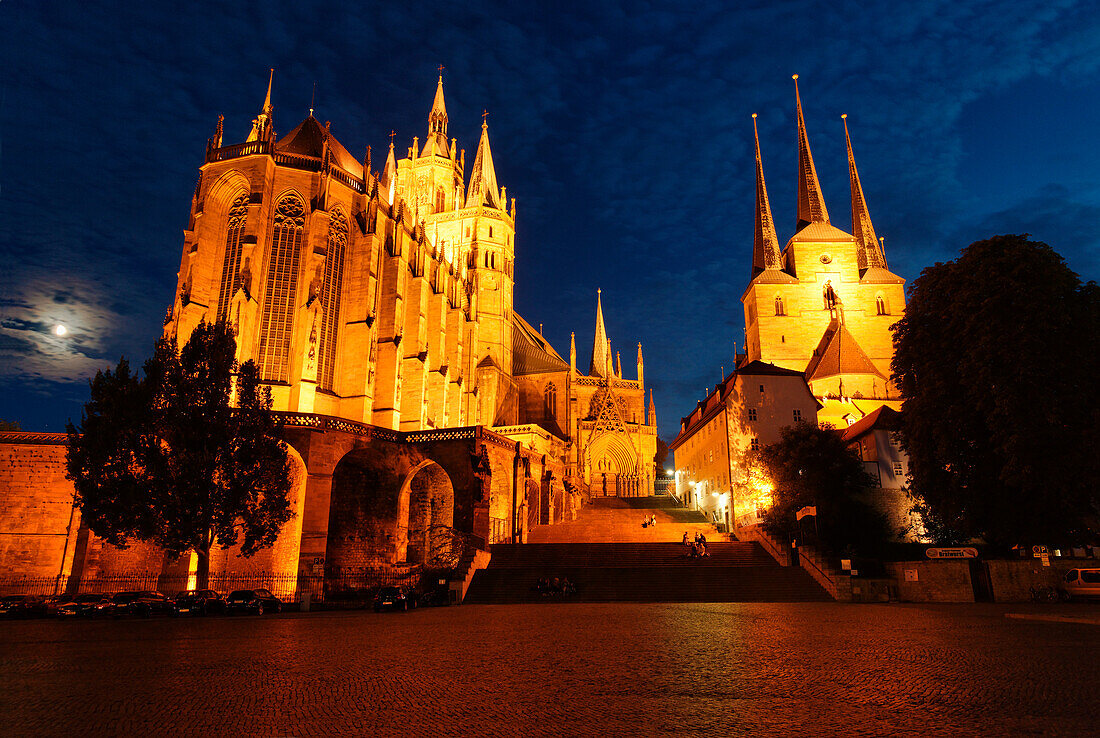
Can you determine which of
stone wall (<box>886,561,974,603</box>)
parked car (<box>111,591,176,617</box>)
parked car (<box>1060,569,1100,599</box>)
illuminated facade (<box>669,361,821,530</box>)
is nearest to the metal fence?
parked car (<box>111,591,176,617</box>)

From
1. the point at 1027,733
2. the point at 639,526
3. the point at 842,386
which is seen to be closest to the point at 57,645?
the point at 1027,733

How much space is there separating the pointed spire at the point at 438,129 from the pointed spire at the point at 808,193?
122ft

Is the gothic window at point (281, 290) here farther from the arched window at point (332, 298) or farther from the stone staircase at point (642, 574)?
the stone staircase at point (642, 574)

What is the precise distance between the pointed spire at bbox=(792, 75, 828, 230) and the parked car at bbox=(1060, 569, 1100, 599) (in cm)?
5036

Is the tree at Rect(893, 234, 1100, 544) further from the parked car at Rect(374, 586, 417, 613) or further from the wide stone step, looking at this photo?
the parked car at Rect(374, 586, 417, 613)

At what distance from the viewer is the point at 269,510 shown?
23.1m

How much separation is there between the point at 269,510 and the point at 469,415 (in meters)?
21.9

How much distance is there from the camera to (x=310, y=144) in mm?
38375

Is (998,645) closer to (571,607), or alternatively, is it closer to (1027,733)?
(1027,733)

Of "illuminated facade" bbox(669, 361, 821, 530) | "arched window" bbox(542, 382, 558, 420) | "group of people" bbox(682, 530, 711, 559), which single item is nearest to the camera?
"group of people" bbox(682, 530, 711, 559)

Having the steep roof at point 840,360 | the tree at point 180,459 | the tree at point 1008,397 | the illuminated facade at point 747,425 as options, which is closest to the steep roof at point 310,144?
the tree at point 180,459

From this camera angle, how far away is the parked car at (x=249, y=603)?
19.9 meters

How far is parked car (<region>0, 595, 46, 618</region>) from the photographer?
63.4ft

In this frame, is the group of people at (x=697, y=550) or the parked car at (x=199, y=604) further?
the group of people at (x=697, y=550)
